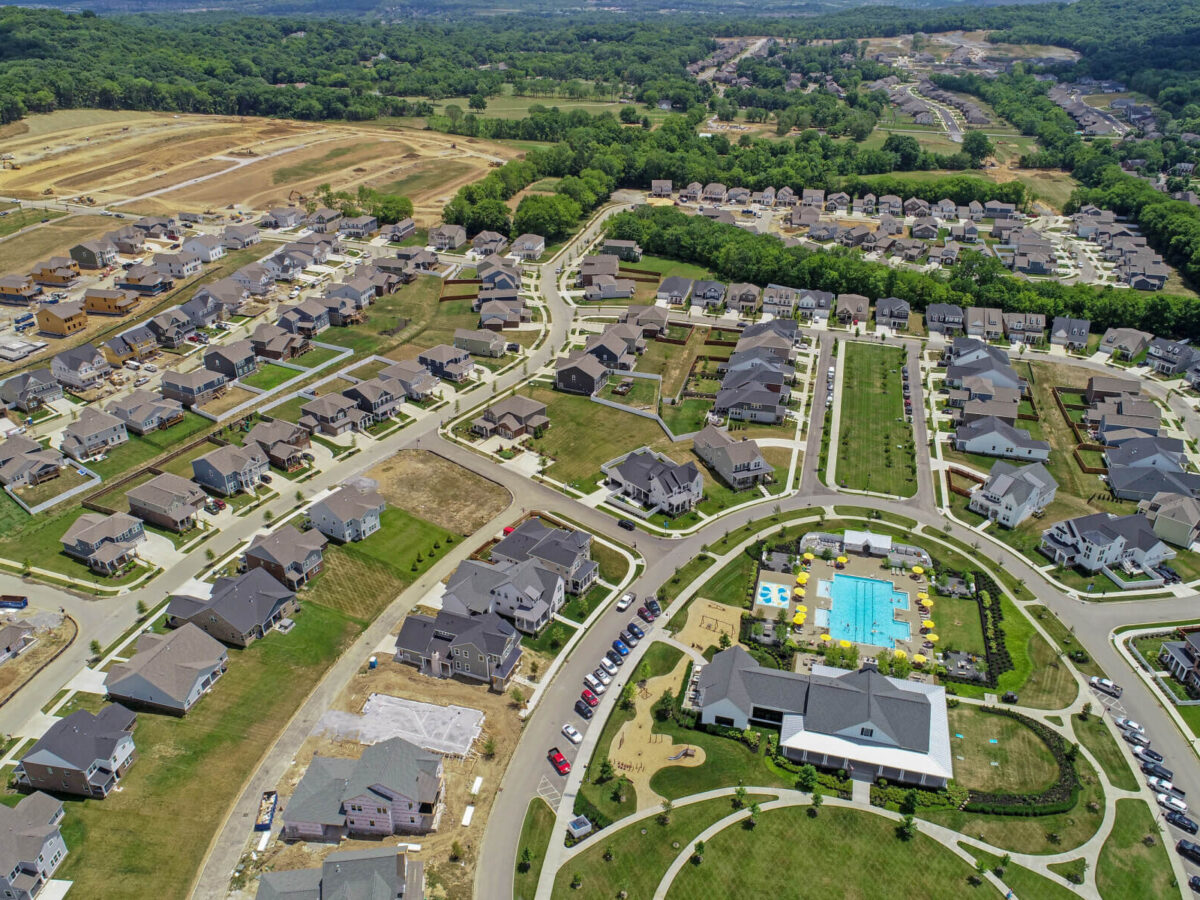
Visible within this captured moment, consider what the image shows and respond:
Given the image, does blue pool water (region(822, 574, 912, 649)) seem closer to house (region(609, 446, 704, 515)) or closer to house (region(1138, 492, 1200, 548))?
house (region(609, 446, 704, 515))

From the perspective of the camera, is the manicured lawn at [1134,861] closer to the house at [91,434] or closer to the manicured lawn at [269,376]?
the manicured lawn at [269,376]

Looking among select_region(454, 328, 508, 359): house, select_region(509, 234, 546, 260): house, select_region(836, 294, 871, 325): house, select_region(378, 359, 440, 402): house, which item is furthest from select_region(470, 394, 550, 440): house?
select_region(509, 234, 546, 260): house

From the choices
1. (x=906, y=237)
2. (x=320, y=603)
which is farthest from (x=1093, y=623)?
(x=906, y=237)

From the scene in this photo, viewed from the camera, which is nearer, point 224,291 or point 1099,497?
point 1099,497

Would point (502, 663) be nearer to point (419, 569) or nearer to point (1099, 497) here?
point (419, 569)

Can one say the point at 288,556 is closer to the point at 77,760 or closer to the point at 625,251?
the point at 77,760

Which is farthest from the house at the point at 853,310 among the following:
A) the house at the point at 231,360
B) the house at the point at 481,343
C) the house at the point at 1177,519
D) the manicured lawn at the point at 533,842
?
→ the manicured lawn at the point at 533,842
